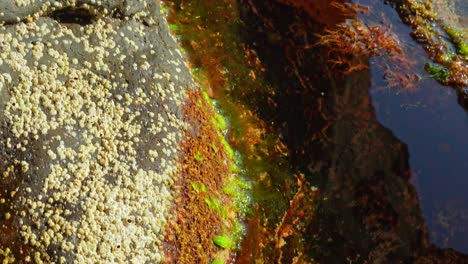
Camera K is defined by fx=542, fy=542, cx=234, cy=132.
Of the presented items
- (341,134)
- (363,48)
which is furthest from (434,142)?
(363,48)

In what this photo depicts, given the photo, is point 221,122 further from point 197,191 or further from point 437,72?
point 437,72

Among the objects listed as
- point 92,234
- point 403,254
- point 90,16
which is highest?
point 90,16

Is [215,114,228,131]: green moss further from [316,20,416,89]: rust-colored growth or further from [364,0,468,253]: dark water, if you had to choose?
[364,0,468,253]: dark water

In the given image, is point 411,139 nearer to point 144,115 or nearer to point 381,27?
point 381,27

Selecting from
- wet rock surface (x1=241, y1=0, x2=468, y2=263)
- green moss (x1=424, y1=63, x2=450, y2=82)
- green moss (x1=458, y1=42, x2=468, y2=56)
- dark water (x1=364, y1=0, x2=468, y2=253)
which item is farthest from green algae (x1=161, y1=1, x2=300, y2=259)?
green moss (x1=458, y1=42, x2=468, y2=56)

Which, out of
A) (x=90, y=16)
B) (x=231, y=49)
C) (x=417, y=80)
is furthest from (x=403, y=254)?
(x=90, y=16)

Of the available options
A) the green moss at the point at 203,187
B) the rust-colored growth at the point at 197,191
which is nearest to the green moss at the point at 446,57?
the rust-colored growth at the point at 197,191

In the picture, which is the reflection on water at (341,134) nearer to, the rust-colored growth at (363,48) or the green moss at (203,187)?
the rust-colored growth at (363,48)
